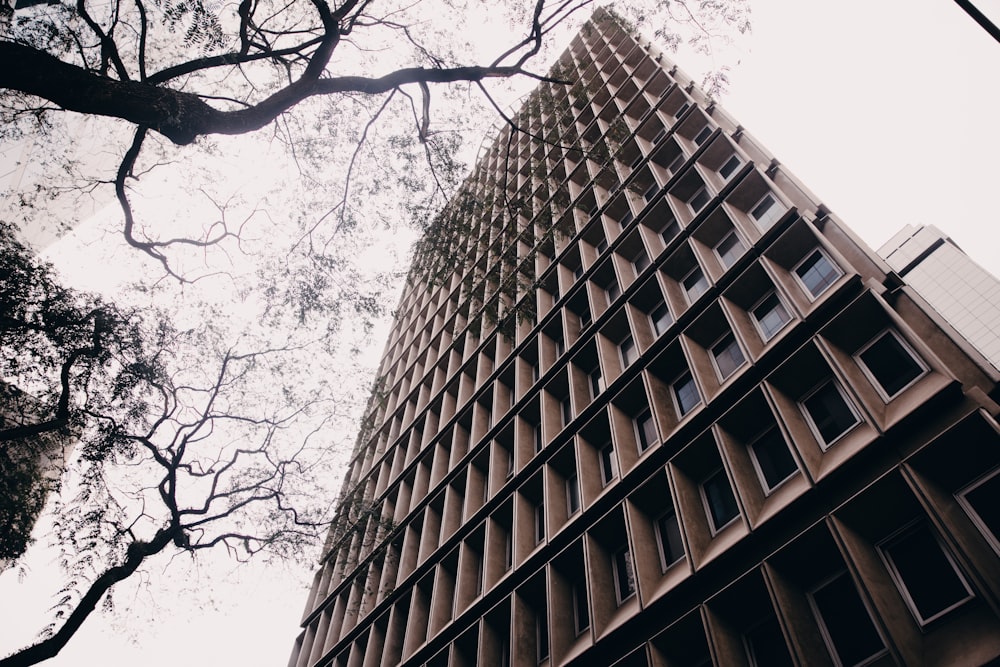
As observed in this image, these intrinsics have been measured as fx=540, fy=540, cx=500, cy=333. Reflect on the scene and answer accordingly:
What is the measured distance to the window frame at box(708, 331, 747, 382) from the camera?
11648 millimetres

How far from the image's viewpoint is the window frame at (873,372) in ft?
27.3

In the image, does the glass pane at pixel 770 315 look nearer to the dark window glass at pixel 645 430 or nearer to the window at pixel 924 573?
the dark window glass at pixel 645 430

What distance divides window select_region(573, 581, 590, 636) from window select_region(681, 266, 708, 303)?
7.67m

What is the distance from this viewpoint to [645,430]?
13.3 m

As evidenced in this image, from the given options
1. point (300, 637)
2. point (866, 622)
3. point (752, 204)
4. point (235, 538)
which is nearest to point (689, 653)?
point (866, 622)

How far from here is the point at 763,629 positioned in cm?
826

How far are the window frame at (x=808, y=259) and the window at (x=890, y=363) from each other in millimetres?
1478

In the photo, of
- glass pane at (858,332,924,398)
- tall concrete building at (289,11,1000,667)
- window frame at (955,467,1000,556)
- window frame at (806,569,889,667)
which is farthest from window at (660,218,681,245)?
window frame at (806,569,889,667)

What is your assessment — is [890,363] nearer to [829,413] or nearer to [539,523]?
[829,413]

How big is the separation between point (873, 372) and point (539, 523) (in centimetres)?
883

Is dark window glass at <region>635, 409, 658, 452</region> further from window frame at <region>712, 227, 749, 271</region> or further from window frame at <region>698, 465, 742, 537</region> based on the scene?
window frame at <region>712, 227, 749, 271</region>

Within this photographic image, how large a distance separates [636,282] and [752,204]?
146 inches

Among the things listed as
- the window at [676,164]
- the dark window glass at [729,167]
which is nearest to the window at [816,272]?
the dark window glass at [729,167]

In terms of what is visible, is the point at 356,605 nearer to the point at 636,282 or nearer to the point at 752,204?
the point at 636,282
